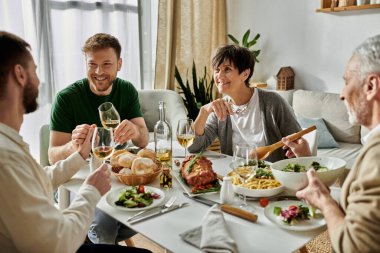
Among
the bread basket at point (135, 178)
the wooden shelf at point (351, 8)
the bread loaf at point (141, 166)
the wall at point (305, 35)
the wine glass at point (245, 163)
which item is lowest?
the bread basket at point (135, 178)

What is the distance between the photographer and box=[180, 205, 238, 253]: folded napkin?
3.27ft

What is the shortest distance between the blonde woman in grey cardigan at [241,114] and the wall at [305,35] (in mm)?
2014

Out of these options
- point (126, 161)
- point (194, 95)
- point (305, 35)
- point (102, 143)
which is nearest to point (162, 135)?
point (126, 161)

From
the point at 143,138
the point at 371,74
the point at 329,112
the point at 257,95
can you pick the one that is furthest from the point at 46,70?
the point at 371,74

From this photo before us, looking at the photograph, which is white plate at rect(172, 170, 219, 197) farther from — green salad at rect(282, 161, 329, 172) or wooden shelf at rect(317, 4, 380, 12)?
wooden shelf at rect(317, 4, 380, 12)

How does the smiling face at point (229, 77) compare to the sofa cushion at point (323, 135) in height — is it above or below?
above

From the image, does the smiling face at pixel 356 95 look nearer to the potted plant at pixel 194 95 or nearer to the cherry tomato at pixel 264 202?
the cherry tomato at pixel 264 202

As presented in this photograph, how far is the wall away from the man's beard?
3418 millimetres

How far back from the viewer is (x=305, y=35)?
4051 mm

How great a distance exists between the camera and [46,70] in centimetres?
335

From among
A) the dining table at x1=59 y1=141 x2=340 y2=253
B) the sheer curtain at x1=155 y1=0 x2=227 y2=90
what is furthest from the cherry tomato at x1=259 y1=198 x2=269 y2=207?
the sheer curtain at x1=155 y1=0 x2=227 y2=90

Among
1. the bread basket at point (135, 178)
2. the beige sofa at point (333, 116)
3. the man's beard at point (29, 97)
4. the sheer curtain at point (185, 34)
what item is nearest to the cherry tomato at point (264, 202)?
the bread basket at point (135, 178)

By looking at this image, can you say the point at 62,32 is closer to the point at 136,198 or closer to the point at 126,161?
the point at 126,161

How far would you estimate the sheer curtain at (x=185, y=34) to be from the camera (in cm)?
412
